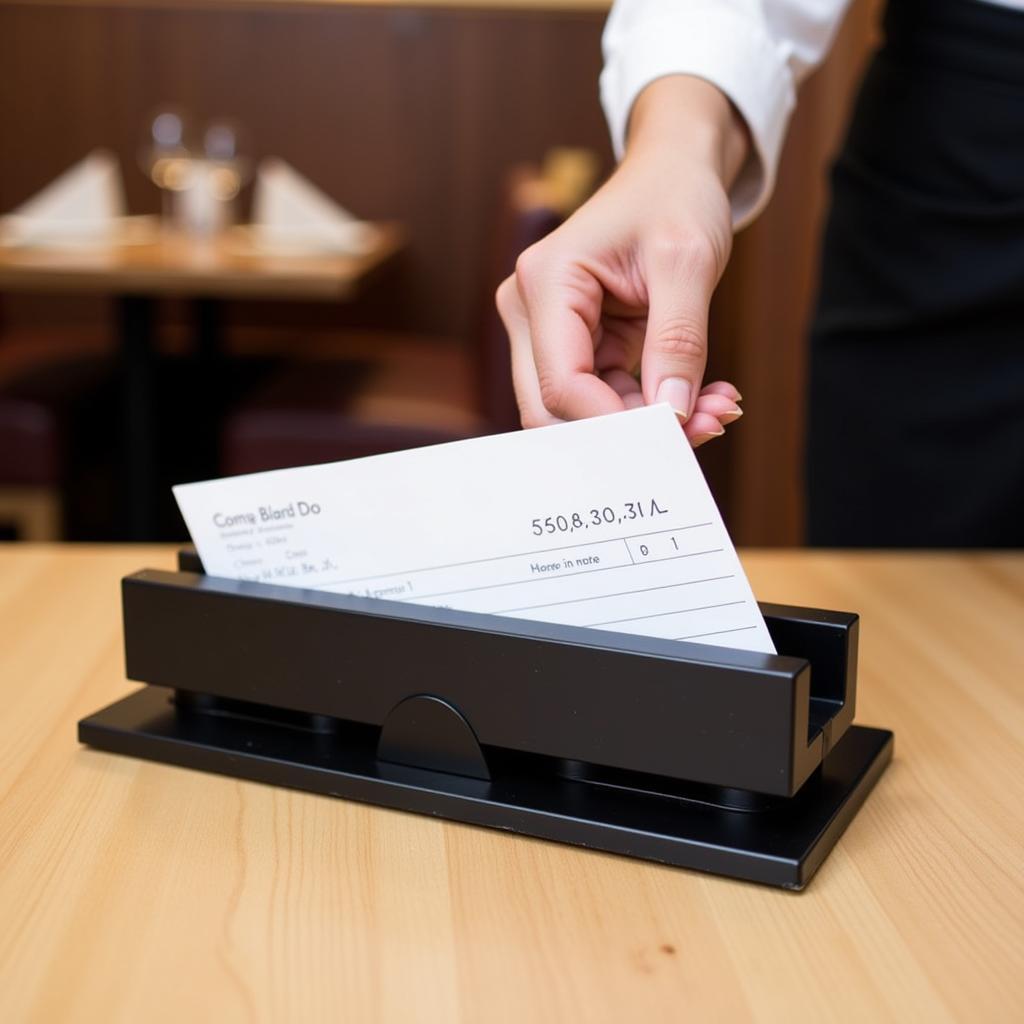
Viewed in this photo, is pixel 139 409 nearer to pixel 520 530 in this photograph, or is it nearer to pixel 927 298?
pixel 927 298

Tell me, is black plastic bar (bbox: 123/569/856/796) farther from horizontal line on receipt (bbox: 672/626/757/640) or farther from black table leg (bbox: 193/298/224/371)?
black table leg (bbox: 193/298/224/371)

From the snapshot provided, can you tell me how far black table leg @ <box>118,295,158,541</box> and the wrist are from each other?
1.88m

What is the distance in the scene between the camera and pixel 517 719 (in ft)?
1.95

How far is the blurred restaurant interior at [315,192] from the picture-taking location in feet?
9.27

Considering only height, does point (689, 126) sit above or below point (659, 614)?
above

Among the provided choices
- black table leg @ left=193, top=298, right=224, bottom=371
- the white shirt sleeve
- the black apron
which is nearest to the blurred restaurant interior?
black table leg @ left=193, top=298, right=224, bottom=371

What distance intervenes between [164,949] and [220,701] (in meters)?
0.22

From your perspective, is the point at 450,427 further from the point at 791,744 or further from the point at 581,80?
the point at 791,744

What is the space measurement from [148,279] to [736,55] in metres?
1.75

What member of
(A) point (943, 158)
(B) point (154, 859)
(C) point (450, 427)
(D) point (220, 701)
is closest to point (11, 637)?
(D) point (220, 701)

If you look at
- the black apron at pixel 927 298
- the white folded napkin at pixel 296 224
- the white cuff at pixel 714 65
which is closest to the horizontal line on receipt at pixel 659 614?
the white cuff at pixel 714 65

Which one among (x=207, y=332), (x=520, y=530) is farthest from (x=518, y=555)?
(x=207, y=332)

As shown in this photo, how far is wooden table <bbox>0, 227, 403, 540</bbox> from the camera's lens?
7.68 ft

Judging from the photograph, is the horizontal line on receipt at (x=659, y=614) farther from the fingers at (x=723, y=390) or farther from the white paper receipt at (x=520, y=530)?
the fingers at (x=723, y=390)
